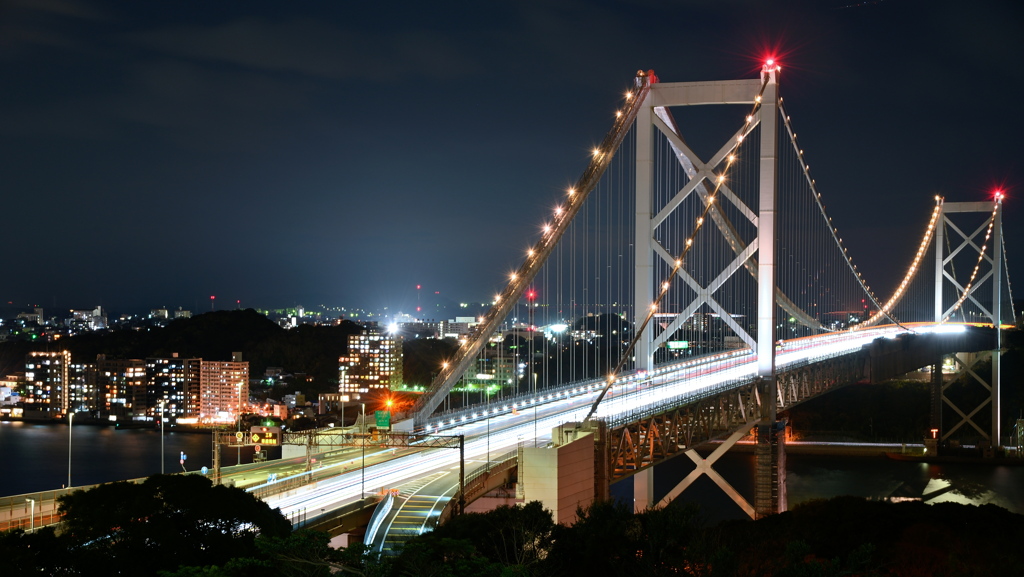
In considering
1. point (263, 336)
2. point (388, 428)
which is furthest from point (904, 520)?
point (263, 336)

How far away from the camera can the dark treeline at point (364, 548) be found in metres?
8.33

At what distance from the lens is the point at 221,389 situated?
71.4 metres

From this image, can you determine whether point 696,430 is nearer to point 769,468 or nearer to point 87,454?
point 769,468

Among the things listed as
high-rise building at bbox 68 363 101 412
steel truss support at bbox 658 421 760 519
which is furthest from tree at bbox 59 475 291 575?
high-rise building at bbox 68 363 101 412

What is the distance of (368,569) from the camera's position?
25.5ft

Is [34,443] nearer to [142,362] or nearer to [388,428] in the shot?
[142,362]

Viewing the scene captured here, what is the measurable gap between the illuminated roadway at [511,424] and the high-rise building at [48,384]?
5746cm

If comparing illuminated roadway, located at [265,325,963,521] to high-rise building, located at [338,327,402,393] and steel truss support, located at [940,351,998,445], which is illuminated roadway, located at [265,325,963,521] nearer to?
steel truss support, located at [940,351,998,445]

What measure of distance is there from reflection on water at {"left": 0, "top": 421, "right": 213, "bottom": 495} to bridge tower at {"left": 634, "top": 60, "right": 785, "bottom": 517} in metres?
27.5

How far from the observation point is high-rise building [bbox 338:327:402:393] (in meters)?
74.4

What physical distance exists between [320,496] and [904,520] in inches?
368

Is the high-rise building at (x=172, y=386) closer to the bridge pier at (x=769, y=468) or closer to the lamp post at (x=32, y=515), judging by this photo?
the lamp post at (x=32, y=515)

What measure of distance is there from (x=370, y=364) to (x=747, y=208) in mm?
59943

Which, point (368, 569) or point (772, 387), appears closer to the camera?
point (368, 569)
